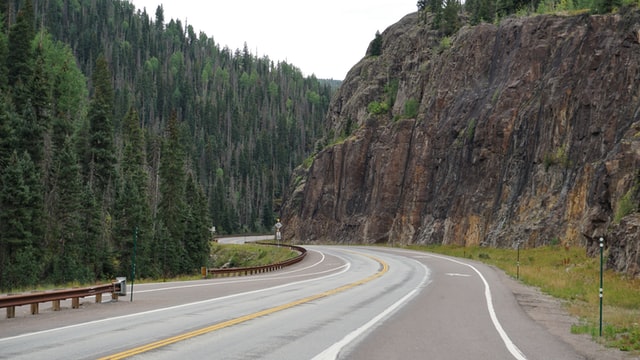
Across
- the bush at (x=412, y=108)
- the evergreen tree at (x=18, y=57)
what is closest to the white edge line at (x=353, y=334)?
the evergreen tree at (x=18, y=57)

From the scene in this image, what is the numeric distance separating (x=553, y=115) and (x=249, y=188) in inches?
4305

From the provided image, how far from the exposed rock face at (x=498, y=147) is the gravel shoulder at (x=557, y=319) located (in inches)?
174

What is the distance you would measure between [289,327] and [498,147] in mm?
45187

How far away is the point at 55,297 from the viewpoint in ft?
50.9

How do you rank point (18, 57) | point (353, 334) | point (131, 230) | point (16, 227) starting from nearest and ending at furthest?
point (353, 334) < point (16, 227) < point (131, 230) < point (18, 57)

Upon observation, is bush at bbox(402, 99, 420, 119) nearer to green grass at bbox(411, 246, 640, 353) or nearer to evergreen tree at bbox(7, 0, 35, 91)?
green grass at bbox(411, 246, 640, 353)

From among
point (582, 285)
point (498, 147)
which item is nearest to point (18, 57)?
point (498, 147)

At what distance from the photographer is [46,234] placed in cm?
4953

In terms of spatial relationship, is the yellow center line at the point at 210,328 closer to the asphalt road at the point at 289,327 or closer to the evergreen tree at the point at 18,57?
the asphalt road at the point at 289,327

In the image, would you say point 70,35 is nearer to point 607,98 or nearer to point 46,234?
point 46,234

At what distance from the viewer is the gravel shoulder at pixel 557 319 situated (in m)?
10.7

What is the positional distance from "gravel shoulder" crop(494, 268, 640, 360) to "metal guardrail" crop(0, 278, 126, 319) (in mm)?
12092

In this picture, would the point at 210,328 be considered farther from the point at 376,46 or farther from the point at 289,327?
the point at 376,46

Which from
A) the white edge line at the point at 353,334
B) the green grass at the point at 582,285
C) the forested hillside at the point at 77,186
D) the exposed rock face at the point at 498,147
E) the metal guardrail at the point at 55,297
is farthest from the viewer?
the forested hillside at the point at 77,186
